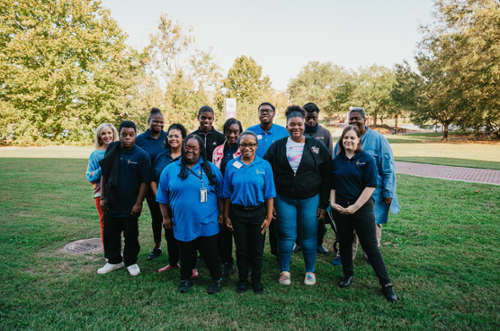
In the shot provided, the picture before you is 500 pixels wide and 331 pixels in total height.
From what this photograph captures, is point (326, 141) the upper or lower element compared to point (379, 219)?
upper

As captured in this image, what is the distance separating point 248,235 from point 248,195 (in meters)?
0.51

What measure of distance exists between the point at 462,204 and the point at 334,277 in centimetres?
507

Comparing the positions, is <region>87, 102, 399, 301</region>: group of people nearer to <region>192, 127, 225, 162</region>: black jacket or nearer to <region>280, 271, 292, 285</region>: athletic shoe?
<region>280, 271, 292, 285</region>: athletic shoe

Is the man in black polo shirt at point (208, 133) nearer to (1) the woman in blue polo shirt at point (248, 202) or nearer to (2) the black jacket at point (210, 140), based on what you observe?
(2) the black jacket at point (210, 140)

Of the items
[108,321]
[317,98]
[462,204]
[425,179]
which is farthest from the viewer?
[317,98]

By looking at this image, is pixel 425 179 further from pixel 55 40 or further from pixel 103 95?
pixel 55 40

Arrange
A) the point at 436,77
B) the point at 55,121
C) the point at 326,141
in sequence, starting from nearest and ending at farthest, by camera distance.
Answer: the point at 326,141 < the point at 55,121 < the point at 436,77

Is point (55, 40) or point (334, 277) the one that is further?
point (55, 40)

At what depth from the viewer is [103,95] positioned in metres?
28.8

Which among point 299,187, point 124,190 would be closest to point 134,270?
point 124,190


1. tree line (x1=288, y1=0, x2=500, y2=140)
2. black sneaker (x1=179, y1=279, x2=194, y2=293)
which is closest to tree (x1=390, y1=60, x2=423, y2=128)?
tree line (x1=288, y1=0, x2=500, y2=140)

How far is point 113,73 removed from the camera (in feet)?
95.9

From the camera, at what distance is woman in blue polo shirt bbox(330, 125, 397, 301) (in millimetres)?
3389

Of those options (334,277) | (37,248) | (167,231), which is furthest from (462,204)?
(37,248)
